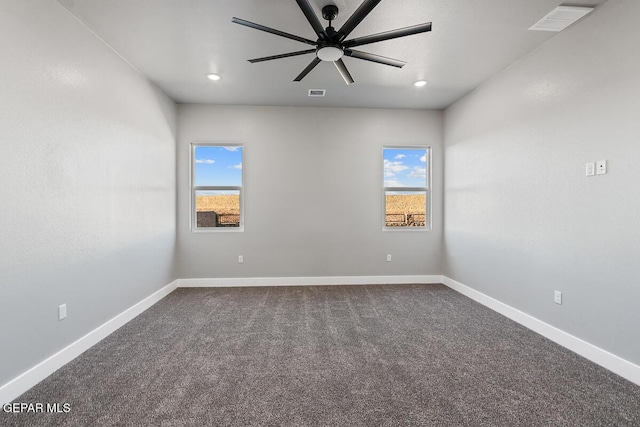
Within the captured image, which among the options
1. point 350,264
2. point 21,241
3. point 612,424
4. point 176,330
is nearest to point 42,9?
point 21,241

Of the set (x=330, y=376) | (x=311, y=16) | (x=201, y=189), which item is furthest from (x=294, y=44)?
(x=330, y=376)

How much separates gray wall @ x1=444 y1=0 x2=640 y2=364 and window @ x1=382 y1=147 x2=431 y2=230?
95 cm

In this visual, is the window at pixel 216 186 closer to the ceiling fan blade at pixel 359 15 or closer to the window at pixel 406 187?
the window at pixel 406 187

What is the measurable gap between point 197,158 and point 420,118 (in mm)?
3582

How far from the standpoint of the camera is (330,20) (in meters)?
2.21

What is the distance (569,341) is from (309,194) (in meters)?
3.36

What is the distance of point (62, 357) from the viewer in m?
2.16

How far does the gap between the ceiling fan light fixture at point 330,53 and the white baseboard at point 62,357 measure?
3053 millimetres

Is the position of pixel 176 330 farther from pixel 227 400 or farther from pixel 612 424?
pixel 612 424

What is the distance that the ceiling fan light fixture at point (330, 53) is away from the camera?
2.20m

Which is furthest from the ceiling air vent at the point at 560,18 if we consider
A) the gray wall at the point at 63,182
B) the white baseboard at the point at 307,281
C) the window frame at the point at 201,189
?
the gray wall at the point at 63,182

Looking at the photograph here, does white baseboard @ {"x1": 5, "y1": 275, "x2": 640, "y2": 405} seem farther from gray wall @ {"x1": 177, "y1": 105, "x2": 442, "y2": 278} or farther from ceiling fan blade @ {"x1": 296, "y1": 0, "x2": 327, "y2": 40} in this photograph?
ceiling fan blade @ {"x1": 296, "y1": 0, "x2": 327, "y2": 40}

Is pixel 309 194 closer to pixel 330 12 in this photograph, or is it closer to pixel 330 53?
pixel 330 53

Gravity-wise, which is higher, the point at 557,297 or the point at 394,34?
the point at 394,34
